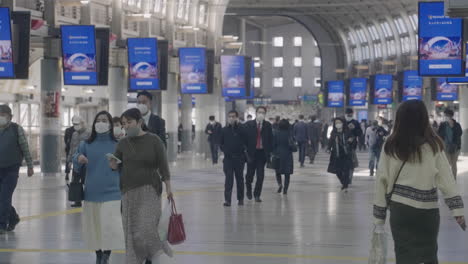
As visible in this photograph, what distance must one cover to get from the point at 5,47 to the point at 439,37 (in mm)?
10429

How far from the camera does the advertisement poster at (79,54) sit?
3030 cm

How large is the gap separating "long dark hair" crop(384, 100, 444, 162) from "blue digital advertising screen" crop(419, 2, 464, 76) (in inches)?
664

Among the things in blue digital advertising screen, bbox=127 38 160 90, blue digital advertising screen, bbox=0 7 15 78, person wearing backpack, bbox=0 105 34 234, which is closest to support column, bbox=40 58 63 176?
blue digital advertising screen, bbox=127 38 160 90

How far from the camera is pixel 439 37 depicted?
→ 24609 mm

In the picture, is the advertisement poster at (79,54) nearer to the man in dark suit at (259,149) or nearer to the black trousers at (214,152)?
the man in dark suit at (259,149)

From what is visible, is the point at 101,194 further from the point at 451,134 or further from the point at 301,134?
A: the point at 301,134

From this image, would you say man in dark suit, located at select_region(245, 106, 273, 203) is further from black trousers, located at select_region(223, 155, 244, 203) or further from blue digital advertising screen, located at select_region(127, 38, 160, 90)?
blue digital advertising screen, located at select_region(127, 38, 160, 90)

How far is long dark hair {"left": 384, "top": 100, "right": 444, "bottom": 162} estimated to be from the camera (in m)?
7.78

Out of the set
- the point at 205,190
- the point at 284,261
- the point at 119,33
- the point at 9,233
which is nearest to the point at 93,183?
the point at 284,261

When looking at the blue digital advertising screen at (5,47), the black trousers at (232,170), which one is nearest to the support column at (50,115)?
the blue digital advertising screen at (5,47)

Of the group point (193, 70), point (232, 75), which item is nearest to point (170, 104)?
point (232, 75)

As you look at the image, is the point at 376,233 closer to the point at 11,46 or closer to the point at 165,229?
the point at 165,229

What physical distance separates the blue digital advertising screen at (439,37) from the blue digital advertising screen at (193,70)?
1807cm

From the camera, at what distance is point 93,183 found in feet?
38.1
